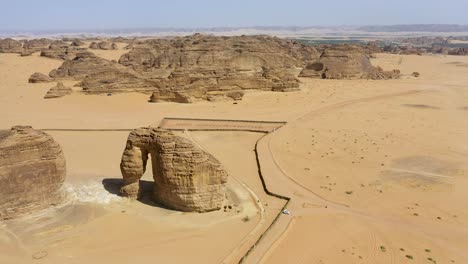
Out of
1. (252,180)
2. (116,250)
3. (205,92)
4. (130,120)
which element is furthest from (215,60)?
(116,250)

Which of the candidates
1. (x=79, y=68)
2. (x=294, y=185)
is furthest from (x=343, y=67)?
(x=294, y=185)

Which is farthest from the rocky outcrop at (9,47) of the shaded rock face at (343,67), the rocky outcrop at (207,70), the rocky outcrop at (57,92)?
the shaded rock face at (343,67)

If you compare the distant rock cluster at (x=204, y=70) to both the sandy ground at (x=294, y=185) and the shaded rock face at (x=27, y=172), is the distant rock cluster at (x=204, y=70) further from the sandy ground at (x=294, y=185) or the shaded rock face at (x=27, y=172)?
the shaded rock face at (x=27, y=172)

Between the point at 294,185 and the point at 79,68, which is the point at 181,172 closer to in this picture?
the point at 294,185

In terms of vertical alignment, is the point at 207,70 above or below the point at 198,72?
above

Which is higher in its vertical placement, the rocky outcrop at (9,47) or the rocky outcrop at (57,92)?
the rocky outcrop at (9,47)
